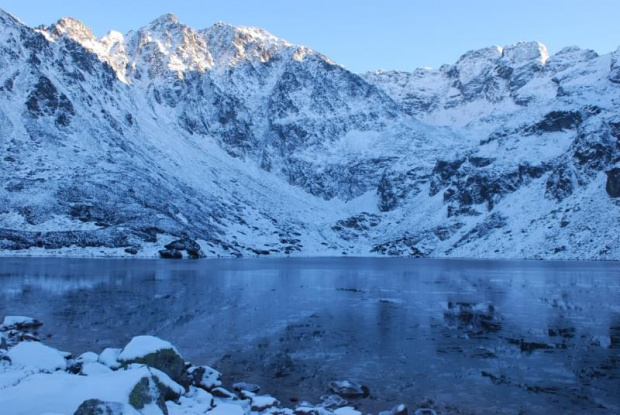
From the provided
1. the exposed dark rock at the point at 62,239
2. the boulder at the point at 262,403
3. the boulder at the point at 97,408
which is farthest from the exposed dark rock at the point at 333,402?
the exposed dark rock at the point at 62,239

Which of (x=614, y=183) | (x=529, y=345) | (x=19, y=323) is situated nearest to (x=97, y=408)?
(x=529, y=345)

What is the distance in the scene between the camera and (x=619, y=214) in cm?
18088

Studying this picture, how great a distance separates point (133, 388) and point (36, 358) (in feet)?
35.9

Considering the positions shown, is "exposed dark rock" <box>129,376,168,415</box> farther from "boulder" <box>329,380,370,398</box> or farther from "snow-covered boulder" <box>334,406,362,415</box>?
"boulder" <box>329,380,370,398</box>

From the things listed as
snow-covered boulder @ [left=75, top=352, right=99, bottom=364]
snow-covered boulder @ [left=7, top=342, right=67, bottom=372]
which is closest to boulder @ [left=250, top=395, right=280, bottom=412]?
snow-covered boulder @ [left=75, top=352, right=99, bottom=364]

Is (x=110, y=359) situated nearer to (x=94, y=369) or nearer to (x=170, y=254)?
(x=94, y=369)

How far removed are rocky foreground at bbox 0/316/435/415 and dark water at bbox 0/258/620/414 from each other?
1747mm

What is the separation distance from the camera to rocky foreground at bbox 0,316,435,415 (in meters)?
14.1

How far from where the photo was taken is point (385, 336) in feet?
120

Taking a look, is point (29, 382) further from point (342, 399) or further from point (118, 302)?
point (118, 302)

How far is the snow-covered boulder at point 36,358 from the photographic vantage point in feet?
73.4

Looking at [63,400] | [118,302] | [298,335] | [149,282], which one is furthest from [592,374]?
[149,282]

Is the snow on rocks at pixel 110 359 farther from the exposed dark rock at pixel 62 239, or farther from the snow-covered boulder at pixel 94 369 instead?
the exposed dark rock at pixel 62 239

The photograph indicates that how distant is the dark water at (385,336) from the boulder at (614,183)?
151m
